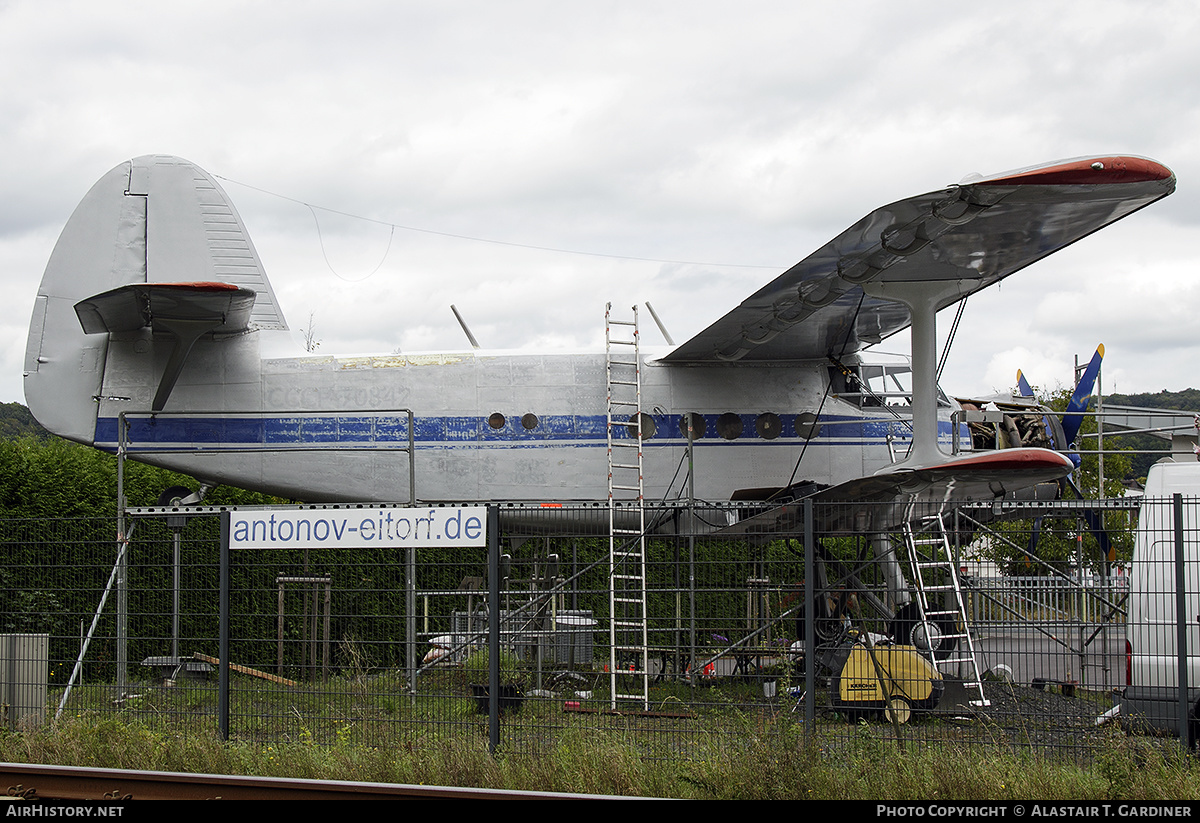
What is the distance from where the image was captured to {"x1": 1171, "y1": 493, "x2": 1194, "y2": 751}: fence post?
A: 8.15 meters

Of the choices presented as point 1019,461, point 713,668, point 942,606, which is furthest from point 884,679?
point 942,606

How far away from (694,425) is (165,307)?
22.8 ft

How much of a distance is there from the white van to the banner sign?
5.64 meters

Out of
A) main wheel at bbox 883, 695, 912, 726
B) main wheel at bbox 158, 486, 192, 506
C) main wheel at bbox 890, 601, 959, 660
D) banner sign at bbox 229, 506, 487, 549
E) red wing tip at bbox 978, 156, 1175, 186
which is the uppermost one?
red wing tip at bbox 978, 156, 1175, 186

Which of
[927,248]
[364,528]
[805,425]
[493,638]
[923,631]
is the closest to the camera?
[493,638]

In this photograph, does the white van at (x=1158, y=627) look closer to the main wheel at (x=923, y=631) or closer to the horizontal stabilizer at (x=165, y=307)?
the main wheel at (x=923, y=631)

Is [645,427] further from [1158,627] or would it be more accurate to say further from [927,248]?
[1158,627]

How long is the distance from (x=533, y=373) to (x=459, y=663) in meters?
5.33

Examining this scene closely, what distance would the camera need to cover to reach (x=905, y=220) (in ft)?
33.5

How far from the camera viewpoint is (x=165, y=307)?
40.5 feet

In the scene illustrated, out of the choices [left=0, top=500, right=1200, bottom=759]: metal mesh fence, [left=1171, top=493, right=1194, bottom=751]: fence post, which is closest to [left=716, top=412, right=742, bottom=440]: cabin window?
[left=0, top=500, right=1200, bottom=759]: metal mesh fence

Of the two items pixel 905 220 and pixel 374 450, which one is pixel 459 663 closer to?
pixel 374 450

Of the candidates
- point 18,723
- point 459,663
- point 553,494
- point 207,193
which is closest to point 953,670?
point 553,494

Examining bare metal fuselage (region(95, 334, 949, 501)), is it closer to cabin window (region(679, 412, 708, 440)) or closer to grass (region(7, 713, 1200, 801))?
cabin window (region(679, 412, 708, 440))
